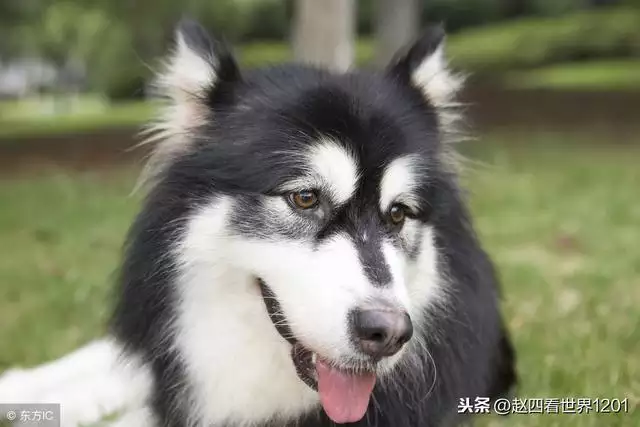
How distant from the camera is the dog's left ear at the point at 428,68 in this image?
2.39 metres

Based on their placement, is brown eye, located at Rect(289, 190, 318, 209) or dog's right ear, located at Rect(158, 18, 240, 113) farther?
dog's right ear, located at Rect(158, 18, 240, 113)

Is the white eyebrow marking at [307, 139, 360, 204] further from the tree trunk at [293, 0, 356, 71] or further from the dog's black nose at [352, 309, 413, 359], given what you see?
the tree trunk at [293, 0, 356, 71]

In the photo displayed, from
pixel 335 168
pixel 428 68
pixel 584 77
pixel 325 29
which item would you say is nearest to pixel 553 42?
pixel 584 77

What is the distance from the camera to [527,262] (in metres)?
4.97

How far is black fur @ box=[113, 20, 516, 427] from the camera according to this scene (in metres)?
2.05

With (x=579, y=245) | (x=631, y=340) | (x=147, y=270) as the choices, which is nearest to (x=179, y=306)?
(x=147, y=270)

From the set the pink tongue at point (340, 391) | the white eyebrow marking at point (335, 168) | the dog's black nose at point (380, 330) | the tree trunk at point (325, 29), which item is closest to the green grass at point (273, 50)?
the tree trunk at point (325, 29)

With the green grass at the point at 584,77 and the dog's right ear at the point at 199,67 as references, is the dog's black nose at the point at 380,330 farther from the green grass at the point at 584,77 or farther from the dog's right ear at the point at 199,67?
the green grass at the point at 584,77

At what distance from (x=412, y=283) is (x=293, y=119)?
604 millimetres

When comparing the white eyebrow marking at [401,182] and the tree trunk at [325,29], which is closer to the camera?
the white eyebrow marking at [401,182]

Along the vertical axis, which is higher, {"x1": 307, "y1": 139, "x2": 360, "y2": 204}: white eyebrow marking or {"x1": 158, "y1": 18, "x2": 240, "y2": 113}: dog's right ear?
{"x1": 158, "y1": 18, "x2": 240, "y2": 113}: dog's right ear

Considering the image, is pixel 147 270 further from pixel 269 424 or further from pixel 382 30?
pixel 382 30

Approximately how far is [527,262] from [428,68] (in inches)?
114

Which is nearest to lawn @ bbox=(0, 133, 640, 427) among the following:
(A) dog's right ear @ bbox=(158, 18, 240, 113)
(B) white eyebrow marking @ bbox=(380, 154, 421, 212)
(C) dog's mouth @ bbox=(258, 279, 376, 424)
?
(B) white eyebrow marking @ bbox=(380, 154, 421, 212)
